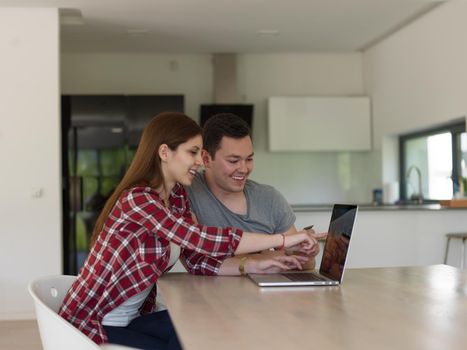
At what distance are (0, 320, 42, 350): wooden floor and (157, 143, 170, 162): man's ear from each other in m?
2.49

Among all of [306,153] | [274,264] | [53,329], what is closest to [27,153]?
[306,153]

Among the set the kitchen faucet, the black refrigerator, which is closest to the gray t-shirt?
the black refrigerator

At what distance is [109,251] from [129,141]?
4.81 meters

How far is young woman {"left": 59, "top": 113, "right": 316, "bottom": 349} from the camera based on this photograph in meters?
1.81

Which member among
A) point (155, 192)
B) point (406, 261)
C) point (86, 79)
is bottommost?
point (406, 261)

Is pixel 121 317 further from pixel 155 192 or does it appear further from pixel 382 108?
pixel 382 108

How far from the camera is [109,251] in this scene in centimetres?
182

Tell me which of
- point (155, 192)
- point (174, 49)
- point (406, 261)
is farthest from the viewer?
point (174, 49)

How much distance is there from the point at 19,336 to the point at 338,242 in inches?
126

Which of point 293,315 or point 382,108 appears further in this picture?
point 382,108

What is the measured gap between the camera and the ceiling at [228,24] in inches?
209

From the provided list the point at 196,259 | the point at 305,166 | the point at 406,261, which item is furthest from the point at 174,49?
the point at 196,259

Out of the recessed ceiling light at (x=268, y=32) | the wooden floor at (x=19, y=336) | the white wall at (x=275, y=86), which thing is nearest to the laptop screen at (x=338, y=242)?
the wooden floor at (x=19, y=336)

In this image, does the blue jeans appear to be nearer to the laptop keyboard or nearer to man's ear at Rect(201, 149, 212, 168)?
the laptop keyboard
